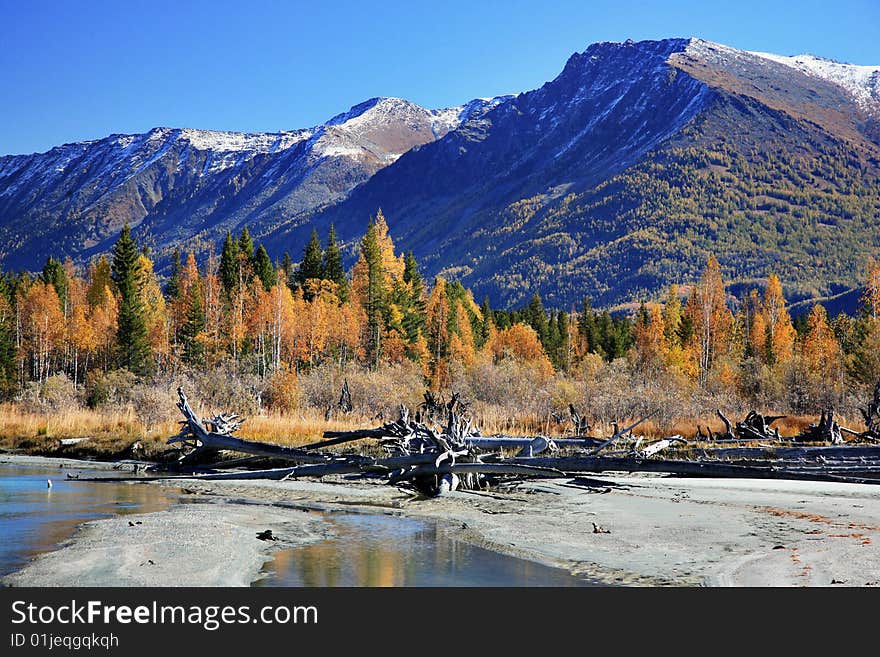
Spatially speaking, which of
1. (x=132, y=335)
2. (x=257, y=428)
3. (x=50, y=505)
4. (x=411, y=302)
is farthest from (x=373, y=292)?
(x=50, y=505)

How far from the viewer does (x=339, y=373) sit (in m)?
51.2

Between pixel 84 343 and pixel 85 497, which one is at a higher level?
pixel 84 343

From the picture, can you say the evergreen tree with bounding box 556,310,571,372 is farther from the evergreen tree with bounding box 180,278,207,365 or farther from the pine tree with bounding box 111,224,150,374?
the pine tree with bounding box 111,224,150,374

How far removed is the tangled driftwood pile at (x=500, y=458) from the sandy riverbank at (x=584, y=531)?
1.55 ft

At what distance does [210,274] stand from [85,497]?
59.6 meters

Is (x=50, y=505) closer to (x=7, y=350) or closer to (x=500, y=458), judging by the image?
(x=500, y=458)

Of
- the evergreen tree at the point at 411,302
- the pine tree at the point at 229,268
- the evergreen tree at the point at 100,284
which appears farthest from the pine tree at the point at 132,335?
the evergreen tree at the point at 411,302

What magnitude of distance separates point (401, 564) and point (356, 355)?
57645 mm

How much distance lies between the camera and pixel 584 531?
513 inches

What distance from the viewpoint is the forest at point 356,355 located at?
1407 inches
